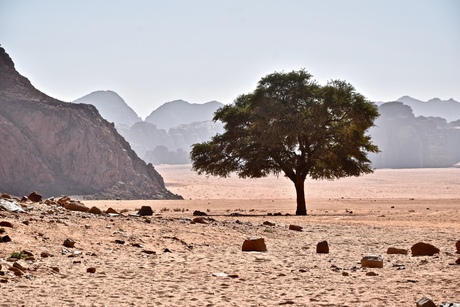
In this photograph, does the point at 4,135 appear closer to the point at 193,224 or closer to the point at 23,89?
the point at 23,89

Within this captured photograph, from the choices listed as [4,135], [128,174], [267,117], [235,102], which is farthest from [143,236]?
[128,174]

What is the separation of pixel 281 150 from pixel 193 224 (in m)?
14.6

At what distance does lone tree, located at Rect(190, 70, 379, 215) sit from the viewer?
3059 centimetres

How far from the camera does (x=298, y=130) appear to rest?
97.9 ft

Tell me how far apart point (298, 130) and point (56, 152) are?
118 ft

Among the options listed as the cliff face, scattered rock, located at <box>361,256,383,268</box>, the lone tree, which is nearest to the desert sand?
scattered rock, located at <box>361,256,383,268</box>

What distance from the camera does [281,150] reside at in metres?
32.0

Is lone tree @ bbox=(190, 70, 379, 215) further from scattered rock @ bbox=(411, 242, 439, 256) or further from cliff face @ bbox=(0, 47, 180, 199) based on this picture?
cliff face @ bbox=(0, 47, 180, 199)

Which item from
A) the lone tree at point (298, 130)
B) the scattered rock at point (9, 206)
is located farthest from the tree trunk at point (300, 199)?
the scattered rock at point (9, 206)

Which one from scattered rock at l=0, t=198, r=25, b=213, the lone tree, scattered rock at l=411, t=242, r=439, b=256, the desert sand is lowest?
the desert sand

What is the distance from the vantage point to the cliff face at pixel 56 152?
55.2 m

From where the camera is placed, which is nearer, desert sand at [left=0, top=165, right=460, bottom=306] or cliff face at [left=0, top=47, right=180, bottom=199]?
desert sand at [left=0, top=165, right=460, bottom=306]

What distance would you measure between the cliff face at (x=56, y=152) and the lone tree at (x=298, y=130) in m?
26.7

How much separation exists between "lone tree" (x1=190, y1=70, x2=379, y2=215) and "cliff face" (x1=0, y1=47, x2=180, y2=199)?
2668 cm
